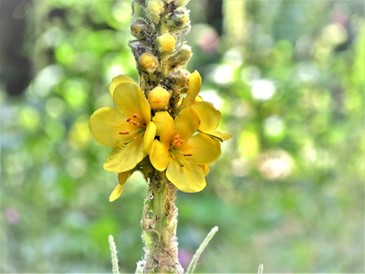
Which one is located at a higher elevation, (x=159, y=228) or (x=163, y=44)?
(x=163, y=44)

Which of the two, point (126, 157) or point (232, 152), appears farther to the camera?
point (232, 152)

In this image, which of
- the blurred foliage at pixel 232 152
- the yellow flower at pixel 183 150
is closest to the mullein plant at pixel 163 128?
the yellow flower at pixel 183 150

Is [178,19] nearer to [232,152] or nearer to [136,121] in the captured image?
[136,121]

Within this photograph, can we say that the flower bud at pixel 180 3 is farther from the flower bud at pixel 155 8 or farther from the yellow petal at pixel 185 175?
the yellow petal at pixel 185 175

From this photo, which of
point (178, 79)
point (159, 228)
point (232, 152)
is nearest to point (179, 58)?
point (178, 79)

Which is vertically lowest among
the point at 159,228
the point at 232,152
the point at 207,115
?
the point at 159,228

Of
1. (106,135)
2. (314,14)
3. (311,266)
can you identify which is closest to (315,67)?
(314,14)

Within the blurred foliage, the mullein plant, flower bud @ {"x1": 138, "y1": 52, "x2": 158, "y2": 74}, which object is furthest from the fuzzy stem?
the blurred foliage

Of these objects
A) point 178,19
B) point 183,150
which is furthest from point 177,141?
point 178,19
